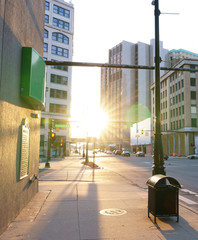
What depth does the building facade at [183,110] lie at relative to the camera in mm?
61781

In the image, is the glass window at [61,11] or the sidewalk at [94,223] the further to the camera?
the glass window at [61,11]

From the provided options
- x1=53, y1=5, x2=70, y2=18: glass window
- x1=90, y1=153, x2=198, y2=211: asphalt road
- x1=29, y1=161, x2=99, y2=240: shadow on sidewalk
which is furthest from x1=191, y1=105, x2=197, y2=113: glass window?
x1=29, y1=161, x2=99, y2=240: shadow on sidewalk

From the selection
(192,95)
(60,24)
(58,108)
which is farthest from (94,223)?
(192,95)

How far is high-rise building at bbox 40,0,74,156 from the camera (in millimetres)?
55125

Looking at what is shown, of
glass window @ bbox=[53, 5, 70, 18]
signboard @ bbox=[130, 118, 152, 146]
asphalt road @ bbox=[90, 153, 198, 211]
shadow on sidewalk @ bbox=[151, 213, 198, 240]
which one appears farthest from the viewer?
signboard @ bbox=[130, 118, 152, 146]

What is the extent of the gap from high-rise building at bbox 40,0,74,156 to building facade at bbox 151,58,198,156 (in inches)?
1160

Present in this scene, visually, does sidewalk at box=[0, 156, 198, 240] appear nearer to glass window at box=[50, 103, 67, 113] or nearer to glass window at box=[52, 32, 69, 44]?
glass window at box=[50, 103, 67, 113]

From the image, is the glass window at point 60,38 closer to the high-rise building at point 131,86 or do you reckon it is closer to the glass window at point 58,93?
the glass window at point 58,93

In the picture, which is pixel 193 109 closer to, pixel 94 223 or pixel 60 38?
pixel 60 38

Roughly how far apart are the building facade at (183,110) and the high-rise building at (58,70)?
96.7ft

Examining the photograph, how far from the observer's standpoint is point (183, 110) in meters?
63.7

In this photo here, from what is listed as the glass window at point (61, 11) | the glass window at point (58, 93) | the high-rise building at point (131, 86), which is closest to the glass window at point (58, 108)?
the glass window at point (58, 93)

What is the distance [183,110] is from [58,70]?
114ft

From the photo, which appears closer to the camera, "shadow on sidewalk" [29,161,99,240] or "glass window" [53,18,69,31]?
"shadow on sidewalk" [29,161,99,240]
